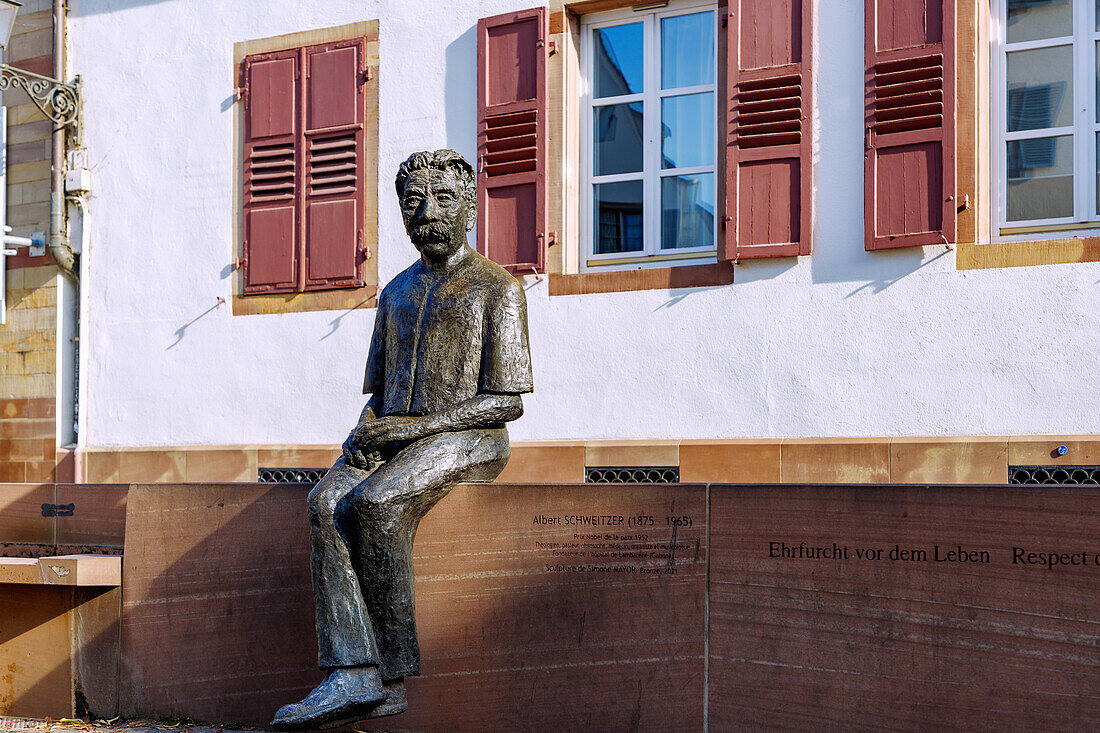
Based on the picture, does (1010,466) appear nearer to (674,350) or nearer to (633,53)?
(674,350)

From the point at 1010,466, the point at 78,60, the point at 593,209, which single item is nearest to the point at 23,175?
the point at 78,60

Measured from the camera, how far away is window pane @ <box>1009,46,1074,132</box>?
7762 millimetres

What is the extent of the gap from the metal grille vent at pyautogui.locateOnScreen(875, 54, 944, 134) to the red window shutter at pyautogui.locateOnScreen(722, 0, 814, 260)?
1.44 ft

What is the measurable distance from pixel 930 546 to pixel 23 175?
9056mm

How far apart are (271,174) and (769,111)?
3.85m

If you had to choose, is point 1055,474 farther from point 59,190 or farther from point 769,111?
point 59,190

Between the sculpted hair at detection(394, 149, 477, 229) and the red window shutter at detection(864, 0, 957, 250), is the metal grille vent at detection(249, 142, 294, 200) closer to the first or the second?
the red window shutter at detection(864, 0, 957, 250)

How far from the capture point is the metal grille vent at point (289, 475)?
9.60 m

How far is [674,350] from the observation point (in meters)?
8.54

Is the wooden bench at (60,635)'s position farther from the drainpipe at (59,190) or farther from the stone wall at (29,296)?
the drainpipe at (59,190)

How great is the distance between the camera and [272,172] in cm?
1001

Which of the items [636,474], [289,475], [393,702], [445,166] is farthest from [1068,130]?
[289,475]

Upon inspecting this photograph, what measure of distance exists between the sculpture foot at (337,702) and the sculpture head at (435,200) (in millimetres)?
1551

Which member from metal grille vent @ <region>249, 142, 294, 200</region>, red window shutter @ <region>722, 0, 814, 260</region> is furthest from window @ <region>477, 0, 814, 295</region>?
metal grille vent @ <region>249, 142, 294, 200</region>
